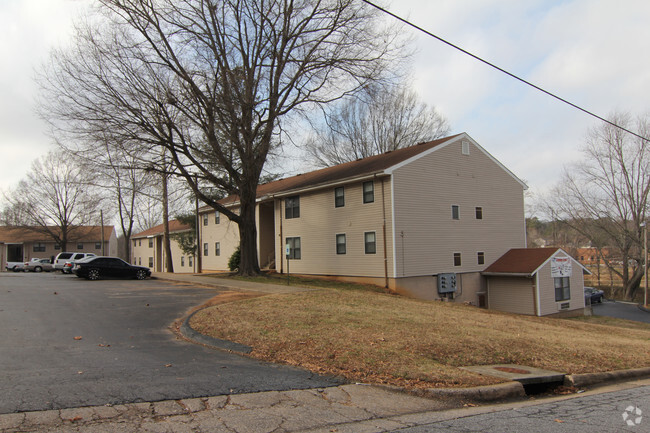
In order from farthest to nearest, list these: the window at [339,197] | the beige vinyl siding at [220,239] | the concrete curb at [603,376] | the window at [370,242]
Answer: the beige vinyl siding at [220,239], the window at [339,197], the window at [370,242], the concrete curb at [603,376]

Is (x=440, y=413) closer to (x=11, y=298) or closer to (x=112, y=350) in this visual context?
(x=112, y=350)

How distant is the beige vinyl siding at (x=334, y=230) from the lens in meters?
24.8

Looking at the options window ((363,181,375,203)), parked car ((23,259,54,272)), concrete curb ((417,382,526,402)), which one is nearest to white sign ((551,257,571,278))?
window ((363,181,375,203))

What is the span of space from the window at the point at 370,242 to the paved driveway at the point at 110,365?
1358cm

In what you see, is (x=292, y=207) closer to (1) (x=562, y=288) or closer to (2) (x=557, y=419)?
(1) (x=562, y=288)

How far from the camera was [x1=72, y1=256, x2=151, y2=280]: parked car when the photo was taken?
25625 millimetres

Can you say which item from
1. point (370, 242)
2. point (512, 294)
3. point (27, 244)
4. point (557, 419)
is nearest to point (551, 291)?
point (512, 294)

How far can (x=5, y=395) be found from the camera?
5574 mm

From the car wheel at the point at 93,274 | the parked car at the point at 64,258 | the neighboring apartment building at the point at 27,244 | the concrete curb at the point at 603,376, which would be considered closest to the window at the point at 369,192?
the car wheel at the point at 93,274

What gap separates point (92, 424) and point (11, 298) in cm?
1409

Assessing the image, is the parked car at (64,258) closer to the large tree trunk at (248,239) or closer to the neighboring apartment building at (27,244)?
the neighboring apartment building at (27,244)

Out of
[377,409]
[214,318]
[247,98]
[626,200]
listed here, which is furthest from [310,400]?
[626,200]

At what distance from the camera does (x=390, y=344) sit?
9.05m

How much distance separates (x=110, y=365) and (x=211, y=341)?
Answer: 2417 mm
